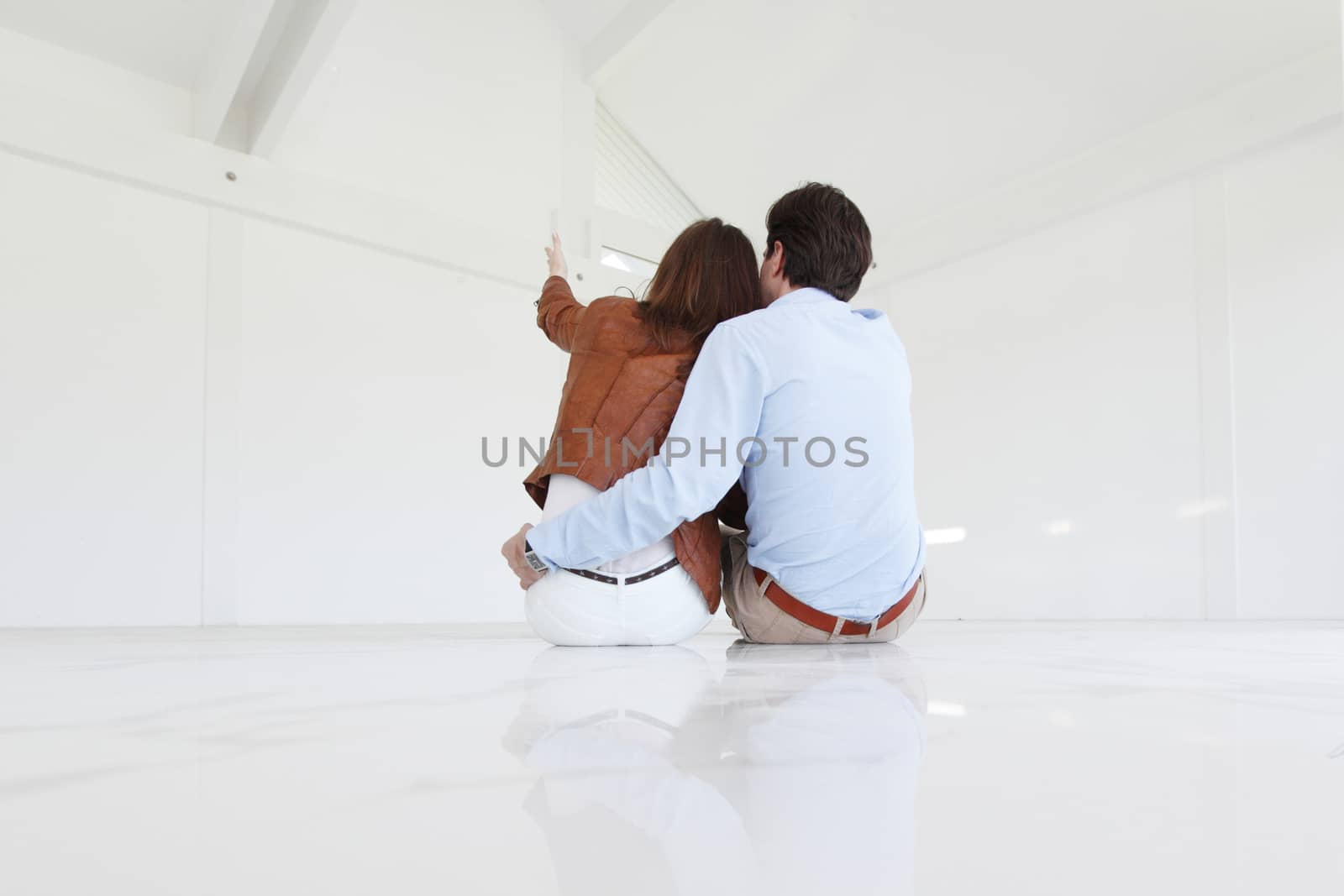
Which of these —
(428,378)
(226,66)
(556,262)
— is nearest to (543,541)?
(556,262)

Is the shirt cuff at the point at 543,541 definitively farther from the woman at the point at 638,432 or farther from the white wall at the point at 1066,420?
the white wall at the point at 1066,420

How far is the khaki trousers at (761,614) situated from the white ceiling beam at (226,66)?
3.83 m

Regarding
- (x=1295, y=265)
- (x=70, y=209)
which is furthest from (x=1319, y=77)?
(x=70, y=209)

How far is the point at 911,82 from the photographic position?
588 cm

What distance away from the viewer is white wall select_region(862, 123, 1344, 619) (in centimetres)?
483

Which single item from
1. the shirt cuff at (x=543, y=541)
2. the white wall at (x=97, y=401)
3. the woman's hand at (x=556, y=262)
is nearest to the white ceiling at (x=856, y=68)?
the white wall at (x=97, y=401)

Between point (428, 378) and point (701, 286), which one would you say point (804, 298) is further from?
point (428, 378)

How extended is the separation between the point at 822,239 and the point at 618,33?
5.30 m

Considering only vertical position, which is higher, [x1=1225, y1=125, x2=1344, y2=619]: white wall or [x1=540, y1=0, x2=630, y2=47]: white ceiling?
[x1=540, y1=0, x2=630, y2=47]: white ceiling

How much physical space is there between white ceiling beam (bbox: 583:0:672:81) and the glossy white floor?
19.0 ft

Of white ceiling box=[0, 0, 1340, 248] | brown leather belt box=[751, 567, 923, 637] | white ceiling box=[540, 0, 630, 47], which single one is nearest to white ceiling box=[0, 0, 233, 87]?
white ceiling box=[0, 0, 1340, 248]

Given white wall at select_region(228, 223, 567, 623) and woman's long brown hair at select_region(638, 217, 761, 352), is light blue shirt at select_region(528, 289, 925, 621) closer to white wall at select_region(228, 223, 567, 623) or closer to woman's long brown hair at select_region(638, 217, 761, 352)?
woman's long brown hair at select_region(638, 217, 761, 352)

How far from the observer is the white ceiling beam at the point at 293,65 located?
14.9 feet

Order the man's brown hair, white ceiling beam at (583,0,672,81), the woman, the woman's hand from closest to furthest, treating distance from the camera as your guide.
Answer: the woman
the man's brown hair
the woman's hand
white ceiling beam at (583,0,672,81)
